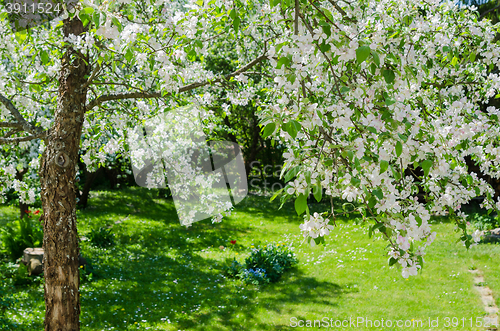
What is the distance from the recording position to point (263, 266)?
8.32m

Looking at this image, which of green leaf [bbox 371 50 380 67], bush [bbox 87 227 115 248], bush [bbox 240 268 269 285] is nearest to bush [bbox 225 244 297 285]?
bush [bbox 240 268 269 285]

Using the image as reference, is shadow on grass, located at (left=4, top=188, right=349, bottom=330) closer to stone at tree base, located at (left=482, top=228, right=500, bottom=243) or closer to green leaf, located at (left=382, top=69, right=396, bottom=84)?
green leaf, located at (left=382, top=69, right=396, bottom=84)

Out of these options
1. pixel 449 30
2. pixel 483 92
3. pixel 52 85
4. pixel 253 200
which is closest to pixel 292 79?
pixel 449 30

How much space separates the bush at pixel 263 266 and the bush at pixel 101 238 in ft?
11.7

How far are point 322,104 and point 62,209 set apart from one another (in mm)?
2741

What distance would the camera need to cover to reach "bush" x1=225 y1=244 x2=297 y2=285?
26.1 feet

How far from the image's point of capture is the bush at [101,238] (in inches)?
392

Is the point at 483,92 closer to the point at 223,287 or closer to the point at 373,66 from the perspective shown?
the point at 373,66

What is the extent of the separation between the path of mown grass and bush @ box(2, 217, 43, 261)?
121 centimetres

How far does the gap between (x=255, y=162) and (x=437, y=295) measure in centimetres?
1461

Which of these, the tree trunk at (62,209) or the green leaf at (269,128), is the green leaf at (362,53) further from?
the tree trunk at (62,209)

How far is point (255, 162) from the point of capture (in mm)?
20984

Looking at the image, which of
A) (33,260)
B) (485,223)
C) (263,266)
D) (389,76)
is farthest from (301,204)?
(485,223)

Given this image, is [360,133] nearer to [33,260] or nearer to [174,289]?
[174,289]
